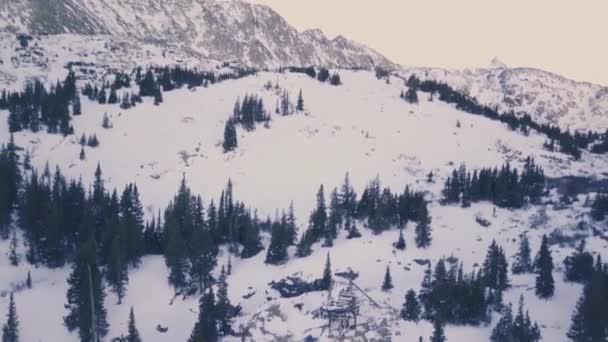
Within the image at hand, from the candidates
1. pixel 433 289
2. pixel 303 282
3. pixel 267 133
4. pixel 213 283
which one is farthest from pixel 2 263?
pixel 267 133

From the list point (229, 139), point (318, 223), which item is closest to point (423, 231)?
point (318, 223)

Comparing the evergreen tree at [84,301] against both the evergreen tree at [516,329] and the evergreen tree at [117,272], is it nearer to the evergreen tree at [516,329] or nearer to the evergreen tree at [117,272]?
the evergreen tree at [117,272]

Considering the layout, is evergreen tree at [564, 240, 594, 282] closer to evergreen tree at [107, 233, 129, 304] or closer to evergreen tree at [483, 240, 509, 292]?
evergreen tree at [483, 240, 509, 292]

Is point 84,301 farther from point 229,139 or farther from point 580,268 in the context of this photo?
point 580,268

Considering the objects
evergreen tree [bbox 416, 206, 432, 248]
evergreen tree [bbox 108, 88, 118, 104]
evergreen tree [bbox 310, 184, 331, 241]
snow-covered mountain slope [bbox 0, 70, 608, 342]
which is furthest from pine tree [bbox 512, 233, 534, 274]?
evergreen tree [bbox 108, 88, 118, 104]

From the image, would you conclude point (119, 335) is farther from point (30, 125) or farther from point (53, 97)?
point (53, 97)

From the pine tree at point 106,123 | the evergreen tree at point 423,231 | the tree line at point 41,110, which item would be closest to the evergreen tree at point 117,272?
the evergreen tree at point 423,231
